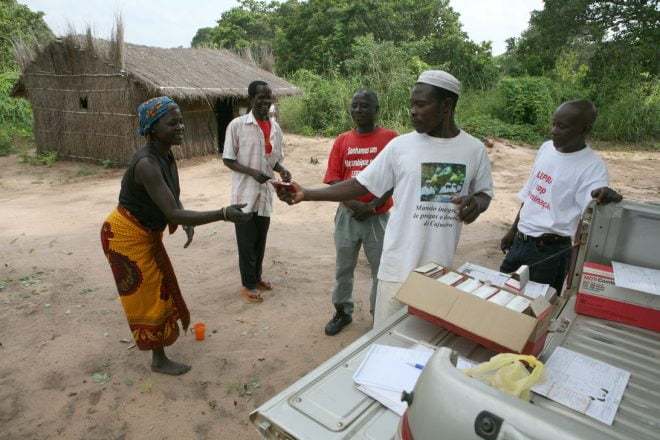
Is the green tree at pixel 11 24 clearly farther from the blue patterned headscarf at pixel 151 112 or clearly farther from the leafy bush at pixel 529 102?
the leafy bush at pixel 529 102

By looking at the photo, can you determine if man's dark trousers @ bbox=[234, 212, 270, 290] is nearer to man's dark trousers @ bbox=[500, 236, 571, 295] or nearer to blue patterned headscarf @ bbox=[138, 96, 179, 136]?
blue patterned headscarf @ bbox=[138, 96, 179, 136]

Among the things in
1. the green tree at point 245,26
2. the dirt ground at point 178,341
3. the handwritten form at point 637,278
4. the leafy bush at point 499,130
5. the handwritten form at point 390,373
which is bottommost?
the dirt ground at point 178,341

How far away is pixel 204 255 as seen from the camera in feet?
17.1

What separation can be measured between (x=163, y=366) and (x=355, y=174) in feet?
6.12

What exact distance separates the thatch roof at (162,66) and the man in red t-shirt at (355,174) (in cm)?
776

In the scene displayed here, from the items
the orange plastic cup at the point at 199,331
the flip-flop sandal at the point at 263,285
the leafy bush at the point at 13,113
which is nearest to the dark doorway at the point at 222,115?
the leafy bush at the point at 13,113

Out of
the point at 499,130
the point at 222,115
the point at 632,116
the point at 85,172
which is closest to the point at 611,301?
the point at 85,172

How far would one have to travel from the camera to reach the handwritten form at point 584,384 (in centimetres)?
129

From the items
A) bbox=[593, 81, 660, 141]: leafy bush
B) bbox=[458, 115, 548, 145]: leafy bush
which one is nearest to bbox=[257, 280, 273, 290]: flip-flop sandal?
bbox=[458, 115, 548, 145]: leafy bush

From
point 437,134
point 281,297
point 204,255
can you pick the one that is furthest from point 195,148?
point 437,134

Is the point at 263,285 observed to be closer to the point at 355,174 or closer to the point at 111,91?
the point at 355,174

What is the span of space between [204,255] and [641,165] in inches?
407

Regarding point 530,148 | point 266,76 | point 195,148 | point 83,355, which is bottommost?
point 83,355

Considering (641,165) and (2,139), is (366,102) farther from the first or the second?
(2,139)
